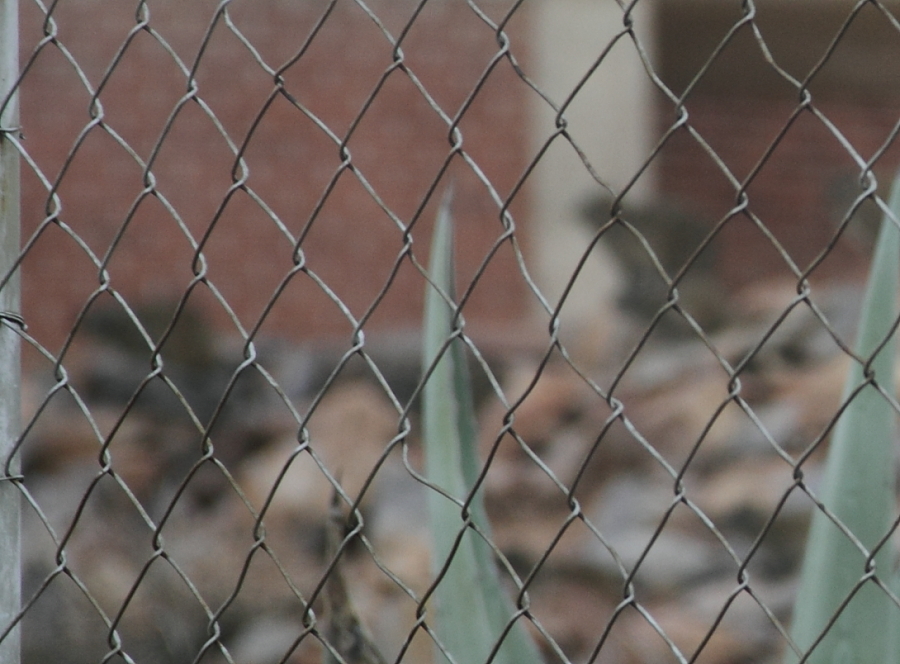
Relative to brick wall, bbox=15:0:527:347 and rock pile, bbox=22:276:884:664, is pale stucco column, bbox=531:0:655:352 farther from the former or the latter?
rock pile, bbox=22:276:884:664

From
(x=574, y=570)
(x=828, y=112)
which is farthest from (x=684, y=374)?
(x=828, y=112)

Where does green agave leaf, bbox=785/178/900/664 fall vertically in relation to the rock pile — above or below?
below

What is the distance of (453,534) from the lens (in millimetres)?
1667

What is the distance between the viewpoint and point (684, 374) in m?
4.16

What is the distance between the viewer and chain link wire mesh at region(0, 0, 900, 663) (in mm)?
1556

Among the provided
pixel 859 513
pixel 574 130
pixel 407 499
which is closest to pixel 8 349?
pixel 859 513

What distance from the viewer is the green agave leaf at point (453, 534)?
1.67 meters

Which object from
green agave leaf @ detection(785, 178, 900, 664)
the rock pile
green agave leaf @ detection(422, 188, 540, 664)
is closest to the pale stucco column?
the rock pile

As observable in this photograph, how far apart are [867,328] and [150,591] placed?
195 cm

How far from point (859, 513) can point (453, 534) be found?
0.52 m

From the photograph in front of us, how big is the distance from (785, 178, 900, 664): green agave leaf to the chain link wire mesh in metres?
0.09

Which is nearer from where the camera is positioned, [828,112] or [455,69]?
[455,69]

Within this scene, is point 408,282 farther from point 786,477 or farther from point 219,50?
point 786,477

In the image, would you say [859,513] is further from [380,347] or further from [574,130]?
[574,130]
